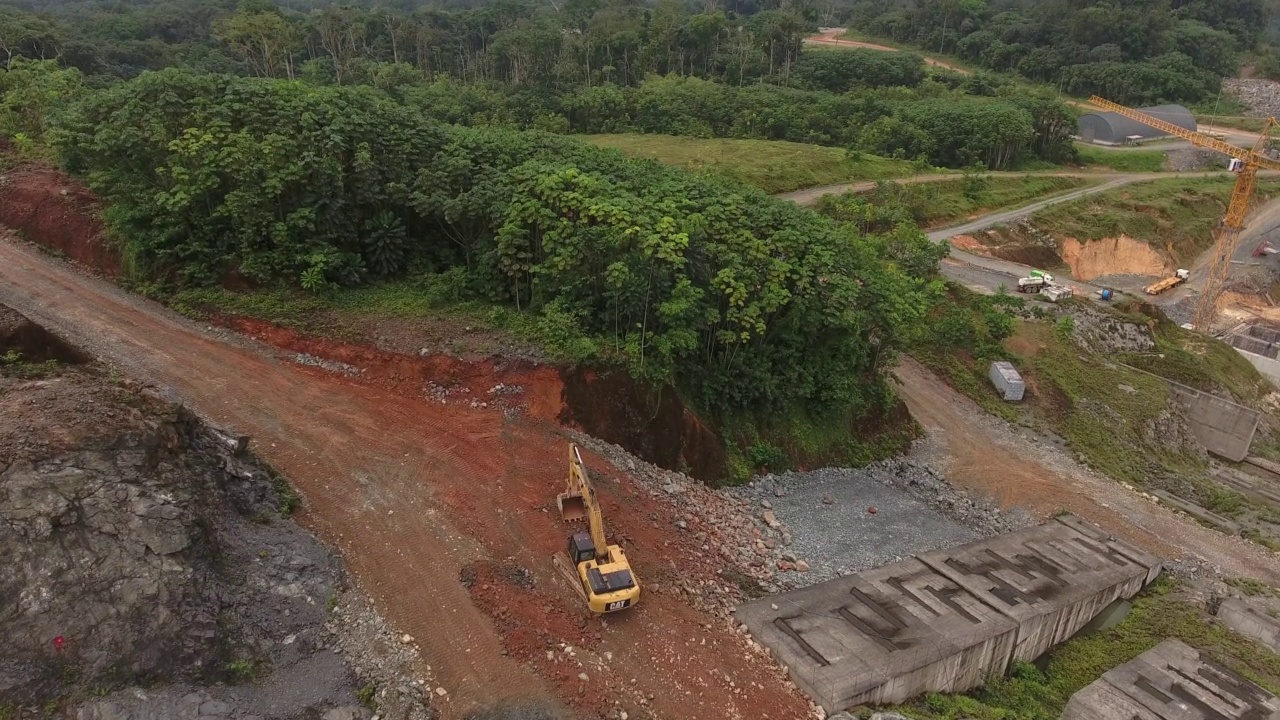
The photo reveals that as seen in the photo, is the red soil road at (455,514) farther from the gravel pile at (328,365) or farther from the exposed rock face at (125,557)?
the exposed rock face at (125,557)

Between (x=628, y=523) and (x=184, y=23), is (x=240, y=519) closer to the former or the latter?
(x=628, y=523)

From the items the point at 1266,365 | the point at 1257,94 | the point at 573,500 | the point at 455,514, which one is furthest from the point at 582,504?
the point at 1257,94

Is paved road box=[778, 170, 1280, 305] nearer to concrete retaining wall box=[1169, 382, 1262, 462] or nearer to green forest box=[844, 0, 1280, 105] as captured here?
concrete retaining wall box=[1169, 382, 1262, 462]

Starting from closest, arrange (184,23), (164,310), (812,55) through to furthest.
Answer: (164,310), (184,23), (812,55)

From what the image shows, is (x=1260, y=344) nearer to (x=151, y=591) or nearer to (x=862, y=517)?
(x=862, y=517)

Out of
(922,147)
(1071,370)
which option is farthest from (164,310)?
(922,147)

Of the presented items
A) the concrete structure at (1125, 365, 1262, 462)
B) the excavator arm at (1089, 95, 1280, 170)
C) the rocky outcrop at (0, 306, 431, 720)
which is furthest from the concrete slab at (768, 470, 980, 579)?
the excavator arm at (1089, 95, 1280, 170)
